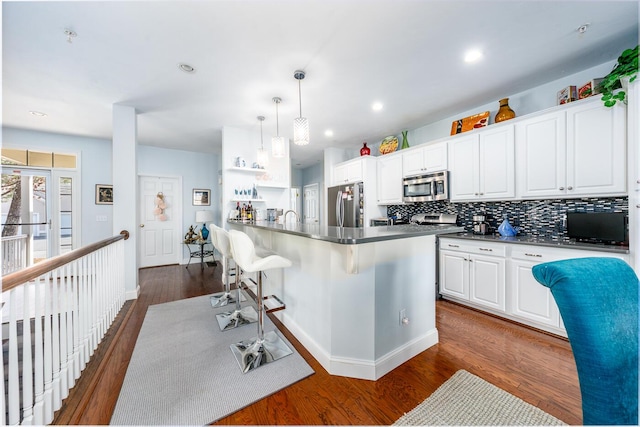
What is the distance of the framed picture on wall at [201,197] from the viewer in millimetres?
5586

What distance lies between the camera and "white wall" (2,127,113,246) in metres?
4.20

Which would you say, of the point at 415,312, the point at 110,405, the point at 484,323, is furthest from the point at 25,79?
the point at 484,323

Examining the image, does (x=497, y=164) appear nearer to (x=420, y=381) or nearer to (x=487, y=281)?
(x=487, y=281)

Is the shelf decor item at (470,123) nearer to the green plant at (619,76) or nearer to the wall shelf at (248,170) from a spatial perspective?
the green plant at (619,76)

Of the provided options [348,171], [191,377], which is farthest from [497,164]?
[191,377]

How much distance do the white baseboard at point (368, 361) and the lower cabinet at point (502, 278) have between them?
1041mm

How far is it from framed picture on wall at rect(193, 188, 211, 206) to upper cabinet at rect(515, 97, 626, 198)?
226 inches

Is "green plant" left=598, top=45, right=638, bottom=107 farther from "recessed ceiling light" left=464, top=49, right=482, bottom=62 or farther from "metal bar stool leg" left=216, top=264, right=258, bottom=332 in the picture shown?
"metal bar stool leg" left=216, top=264, right=258, bottom=332

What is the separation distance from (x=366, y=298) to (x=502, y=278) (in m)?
1.79

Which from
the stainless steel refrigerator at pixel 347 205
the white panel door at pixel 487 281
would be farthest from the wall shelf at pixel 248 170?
the white panel door at pixel 487 281

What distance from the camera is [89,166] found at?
14.7ft

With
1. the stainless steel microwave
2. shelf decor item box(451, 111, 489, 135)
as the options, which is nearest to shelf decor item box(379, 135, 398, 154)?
the stainless steel microwave

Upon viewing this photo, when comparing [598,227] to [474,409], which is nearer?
[474,409]

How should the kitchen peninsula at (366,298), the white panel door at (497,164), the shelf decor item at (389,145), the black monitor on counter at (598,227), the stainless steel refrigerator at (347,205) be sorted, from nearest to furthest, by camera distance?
the kitchen peninsula at (366,298) → the black monitor on counter at (598,227) → the white panel door at (497,164) → the shelf decor item at (389,145) → the stainless steel refrigerator at (347,205)
